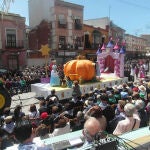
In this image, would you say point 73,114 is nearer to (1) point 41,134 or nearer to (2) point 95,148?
(1) point 41,134

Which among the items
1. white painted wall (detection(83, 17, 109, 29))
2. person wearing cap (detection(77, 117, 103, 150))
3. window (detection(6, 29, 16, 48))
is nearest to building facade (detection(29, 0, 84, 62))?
window (detection(6, 29, 16, 48))

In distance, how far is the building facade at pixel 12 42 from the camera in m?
30.8

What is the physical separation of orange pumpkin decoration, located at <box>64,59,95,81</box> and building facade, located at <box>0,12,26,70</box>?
1641cm

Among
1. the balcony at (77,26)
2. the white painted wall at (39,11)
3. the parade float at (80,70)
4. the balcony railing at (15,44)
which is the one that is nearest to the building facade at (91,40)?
the balcony at (77,26)

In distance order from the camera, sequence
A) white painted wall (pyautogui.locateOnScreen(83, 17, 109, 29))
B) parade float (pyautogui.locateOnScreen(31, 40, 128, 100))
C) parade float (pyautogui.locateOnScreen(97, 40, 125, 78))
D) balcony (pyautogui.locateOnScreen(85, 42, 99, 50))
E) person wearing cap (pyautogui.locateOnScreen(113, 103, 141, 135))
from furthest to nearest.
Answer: white painted wall (pyautogui.locateOnScreen(83, 17, 109, 29)) → balcony (pyautogui.locateOnScreen(85, 42, 99, 50)) → parade float (pyautogui.locateOnScreen(97, 40, 125, 78)) → parade float (pyautogui.locateOnScreen(31, 40, 128, 100)) → person wearing cap (pyautogui.locateOnScreen(113, 103, 141, 135))

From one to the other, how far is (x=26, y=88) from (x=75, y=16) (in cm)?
2312

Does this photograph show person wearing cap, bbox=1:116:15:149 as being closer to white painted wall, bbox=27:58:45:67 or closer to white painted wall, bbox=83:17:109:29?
white painted wall, bbox=27:58:45:67

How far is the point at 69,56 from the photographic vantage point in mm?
37094

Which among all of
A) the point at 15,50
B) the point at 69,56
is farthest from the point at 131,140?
the point at 69,56

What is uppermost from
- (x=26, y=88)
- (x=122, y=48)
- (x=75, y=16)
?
(x=75, y=16)

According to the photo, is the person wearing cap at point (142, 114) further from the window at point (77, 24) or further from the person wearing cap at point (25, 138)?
the window at point (77, 24)

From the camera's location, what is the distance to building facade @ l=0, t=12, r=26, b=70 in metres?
30.8

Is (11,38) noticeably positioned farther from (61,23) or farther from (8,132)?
(8,132)

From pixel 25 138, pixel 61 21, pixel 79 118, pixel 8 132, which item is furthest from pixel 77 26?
pixel 25 138
